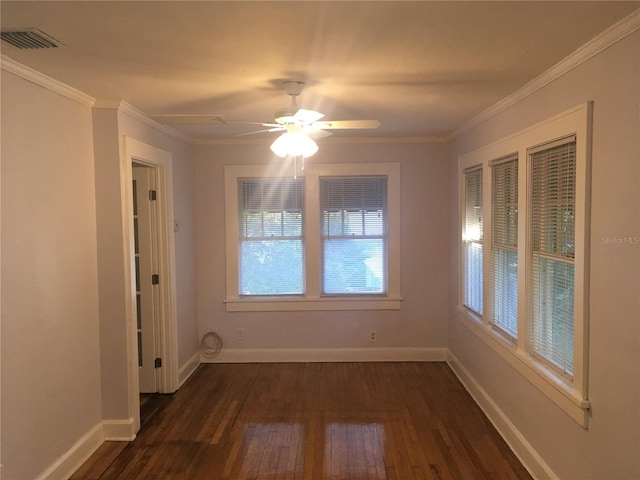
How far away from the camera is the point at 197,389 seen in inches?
163

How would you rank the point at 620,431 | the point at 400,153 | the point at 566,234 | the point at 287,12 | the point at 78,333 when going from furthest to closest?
the point at 400,153 → the point at 78,333 → the point at 566,234 → the point at 620,431 → the point at 287,12

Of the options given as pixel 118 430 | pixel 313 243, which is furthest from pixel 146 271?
pixel 313 243

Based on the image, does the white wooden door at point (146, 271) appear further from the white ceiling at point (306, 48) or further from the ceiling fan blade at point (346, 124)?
the ceiling fan blade at point (346, 124)

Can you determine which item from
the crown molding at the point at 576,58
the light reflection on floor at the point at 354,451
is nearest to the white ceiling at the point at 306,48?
the crown molding at the point at 576,58

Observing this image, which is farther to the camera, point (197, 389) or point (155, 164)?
point (197, 389)

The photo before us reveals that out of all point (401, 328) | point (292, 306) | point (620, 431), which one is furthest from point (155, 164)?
point (620, 431)

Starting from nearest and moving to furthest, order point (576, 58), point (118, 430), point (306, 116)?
point (576, 58) → point (306, 116) → point (118, 430)

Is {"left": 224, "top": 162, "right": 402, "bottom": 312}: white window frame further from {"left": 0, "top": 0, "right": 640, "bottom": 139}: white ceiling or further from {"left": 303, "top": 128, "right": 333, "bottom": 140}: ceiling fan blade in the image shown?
{"left": 303, "top": 128, "right": 333, "bottom": 140}: ceiling fan blade

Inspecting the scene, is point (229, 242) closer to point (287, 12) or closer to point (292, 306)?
point (292, 306)

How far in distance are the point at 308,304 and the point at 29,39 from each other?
350cm

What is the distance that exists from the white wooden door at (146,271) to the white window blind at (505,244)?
2.90 meters

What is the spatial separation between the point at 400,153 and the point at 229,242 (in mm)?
2115

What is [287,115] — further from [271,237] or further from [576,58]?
[271,237]

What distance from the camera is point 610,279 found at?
1.98 meters
